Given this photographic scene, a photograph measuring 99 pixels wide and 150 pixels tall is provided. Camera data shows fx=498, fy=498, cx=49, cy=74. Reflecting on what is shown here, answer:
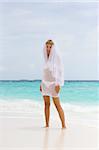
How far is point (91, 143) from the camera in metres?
3.68

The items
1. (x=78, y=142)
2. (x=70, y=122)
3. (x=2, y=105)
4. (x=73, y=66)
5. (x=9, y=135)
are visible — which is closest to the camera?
(x=78, y=142)

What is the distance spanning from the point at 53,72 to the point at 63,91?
4160mm

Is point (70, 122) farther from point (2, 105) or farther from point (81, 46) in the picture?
point (81, 46)

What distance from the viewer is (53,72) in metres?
4.28

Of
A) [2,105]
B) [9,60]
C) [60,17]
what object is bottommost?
[2,105]

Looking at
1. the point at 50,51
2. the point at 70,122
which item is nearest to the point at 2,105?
the point at 70,122

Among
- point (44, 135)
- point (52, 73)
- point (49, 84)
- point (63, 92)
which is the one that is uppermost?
point (52, 73)

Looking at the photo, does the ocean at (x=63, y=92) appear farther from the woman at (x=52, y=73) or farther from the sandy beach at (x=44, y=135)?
the woman at (x=52, y=73)

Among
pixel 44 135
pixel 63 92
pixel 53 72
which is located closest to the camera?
pixel 44 135

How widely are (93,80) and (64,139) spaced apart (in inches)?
168

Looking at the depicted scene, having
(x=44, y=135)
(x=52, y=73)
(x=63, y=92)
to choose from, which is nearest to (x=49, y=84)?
(x=52, y=73)

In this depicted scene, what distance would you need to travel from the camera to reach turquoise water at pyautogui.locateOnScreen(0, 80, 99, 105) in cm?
801

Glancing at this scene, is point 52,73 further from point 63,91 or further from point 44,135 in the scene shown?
point 63,91

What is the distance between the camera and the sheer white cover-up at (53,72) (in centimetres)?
426
